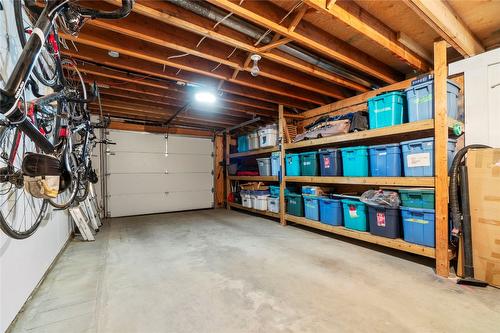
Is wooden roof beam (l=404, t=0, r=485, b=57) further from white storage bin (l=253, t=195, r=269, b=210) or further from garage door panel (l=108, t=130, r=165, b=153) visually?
garage door panel (l=108, t=130, r=165, b=153)

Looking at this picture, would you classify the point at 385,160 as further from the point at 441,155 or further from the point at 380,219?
the point at 380,219

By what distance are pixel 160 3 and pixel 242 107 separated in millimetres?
3134

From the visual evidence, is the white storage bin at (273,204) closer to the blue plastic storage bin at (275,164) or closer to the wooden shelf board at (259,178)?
the wooden shelf board at (259,178)

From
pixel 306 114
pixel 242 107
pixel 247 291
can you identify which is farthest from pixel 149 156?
pixel 247 291

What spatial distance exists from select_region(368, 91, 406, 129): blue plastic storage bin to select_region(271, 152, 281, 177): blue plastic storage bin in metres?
2.16

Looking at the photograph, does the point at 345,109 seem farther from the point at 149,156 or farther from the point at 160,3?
the point at 149,156

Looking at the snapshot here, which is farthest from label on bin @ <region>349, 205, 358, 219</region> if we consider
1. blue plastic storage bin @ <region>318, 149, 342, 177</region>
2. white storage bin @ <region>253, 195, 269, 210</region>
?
white storage bin @ <region>253, 195, 269, 210</region>

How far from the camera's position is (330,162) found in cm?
371

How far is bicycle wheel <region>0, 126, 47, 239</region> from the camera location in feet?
4.79

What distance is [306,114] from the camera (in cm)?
498

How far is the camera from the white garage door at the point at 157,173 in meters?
5.84

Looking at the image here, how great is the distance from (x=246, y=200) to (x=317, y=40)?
4.14 metres

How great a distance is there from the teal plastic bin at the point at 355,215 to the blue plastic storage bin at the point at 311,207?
0.55m

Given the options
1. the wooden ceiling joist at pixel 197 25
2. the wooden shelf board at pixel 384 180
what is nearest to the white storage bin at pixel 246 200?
the wooden shelf board at pixel 384 180
